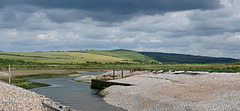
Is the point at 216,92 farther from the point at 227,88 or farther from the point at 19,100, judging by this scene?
the point at 19,100

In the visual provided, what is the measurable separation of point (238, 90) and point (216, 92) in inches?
83.1

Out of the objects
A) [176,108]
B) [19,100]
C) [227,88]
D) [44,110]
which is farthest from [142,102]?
[19,100]

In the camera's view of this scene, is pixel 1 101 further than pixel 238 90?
No

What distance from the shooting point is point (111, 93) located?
4116 cm

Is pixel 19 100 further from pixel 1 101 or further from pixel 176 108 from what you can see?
pixel 176 108

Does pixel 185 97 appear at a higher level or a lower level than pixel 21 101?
lower

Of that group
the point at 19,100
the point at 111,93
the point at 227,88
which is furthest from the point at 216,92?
the point at 19,100

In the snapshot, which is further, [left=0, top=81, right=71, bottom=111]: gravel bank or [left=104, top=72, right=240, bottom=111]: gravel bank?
[left=104, top=72, right=240, bottom=111]: gravel bank

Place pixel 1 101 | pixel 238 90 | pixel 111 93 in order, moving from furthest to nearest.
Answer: pixel 111 93 < pixel 238 90 < pixel 1 101

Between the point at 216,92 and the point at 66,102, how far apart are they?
17968mm

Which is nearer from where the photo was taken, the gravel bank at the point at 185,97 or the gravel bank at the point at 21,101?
the gravel bank at the point at 21,101

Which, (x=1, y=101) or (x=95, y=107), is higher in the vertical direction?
(x=1, y=101)

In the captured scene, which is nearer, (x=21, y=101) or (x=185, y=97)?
(x=21, y=101)

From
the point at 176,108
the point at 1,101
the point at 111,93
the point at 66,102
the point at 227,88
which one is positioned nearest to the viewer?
the point at 1,101
